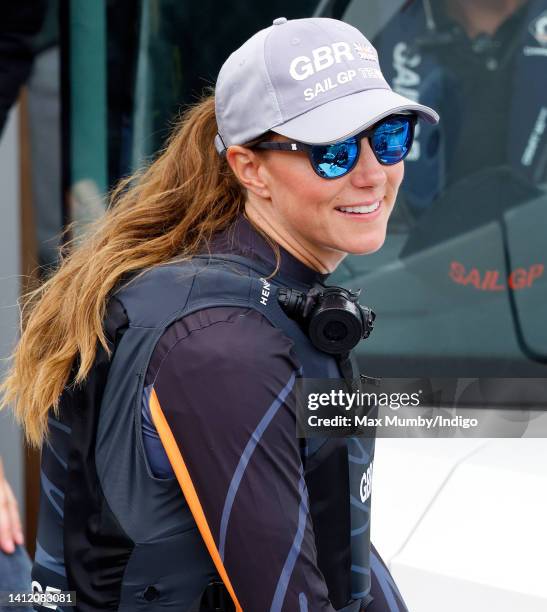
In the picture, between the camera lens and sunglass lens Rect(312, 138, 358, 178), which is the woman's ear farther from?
the camera lens

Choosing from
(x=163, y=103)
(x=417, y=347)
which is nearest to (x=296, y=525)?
(x=417, y=347)

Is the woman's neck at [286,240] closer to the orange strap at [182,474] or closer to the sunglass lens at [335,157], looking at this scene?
the sunglass lens at [335,157]

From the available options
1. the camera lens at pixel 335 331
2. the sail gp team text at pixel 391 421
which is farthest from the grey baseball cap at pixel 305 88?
the sail gp team text at pixel 391 421

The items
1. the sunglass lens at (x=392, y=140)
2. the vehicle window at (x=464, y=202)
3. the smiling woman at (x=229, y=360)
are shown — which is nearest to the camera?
the smiling woman at (x=229, y=360)

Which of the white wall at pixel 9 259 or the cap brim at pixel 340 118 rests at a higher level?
the cap brim at pixel 340 118

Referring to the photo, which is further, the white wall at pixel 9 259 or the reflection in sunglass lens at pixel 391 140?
the white wall at pixel 9 259

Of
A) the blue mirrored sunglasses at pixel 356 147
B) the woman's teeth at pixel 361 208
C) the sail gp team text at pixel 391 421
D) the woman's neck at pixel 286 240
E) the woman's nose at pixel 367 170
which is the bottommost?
the sail gp team text at pixel 391 421

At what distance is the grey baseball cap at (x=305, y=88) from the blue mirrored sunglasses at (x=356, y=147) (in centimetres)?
2

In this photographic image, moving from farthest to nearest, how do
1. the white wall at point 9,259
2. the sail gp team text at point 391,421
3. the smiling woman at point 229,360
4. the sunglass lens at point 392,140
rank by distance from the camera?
the white wall at point 9,259
the sunglass lens at point 392,140
the sail gp team text at point 391,421
the smiling woman at point 229,360

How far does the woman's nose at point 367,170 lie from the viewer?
140cm

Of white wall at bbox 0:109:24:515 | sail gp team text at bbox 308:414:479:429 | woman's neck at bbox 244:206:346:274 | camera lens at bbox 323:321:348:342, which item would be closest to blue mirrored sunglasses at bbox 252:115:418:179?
woman's neck at bbox 244:206:346:274

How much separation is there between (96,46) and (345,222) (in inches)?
90.8

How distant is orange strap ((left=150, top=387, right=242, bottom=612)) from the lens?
1202 millimetres

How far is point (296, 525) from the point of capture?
1201 millimetres
